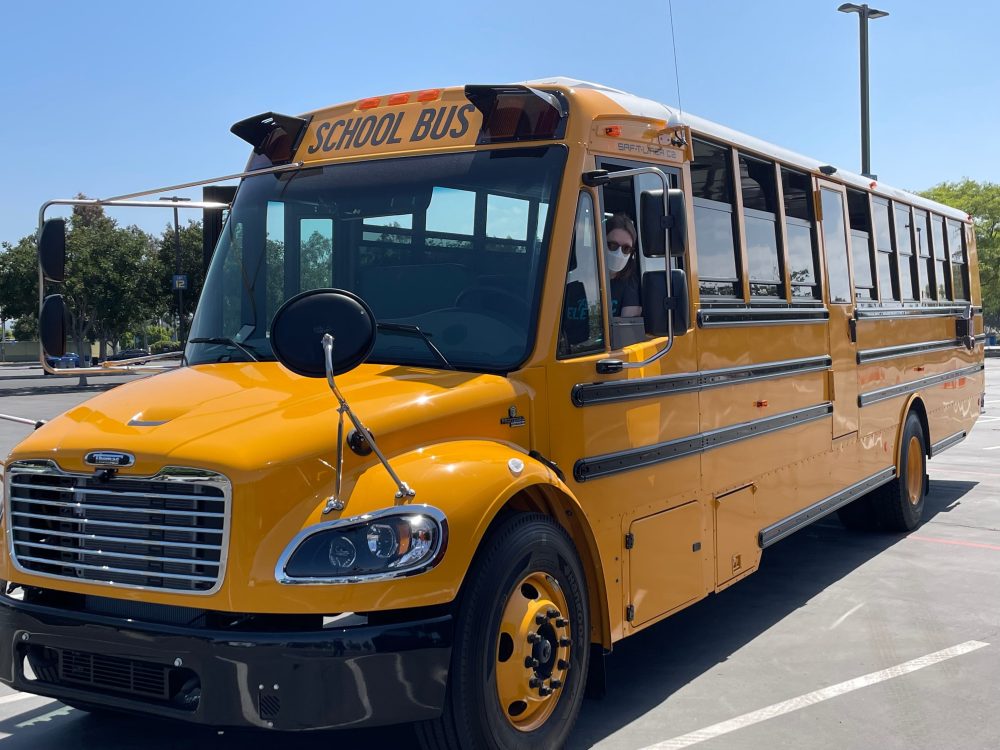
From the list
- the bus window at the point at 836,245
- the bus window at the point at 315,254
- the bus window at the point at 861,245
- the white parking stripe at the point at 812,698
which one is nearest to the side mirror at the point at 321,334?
the bus window at the point at 315,254

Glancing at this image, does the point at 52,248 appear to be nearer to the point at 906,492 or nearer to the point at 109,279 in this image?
the point at 906,492

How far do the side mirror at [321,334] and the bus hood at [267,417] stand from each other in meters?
0.18

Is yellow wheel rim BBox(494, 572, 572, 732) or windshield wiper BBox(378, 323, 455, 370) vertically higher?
windshield wiper BBox(378, 323, 455, 370)

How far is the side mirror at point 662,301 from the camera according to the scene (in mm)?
4414

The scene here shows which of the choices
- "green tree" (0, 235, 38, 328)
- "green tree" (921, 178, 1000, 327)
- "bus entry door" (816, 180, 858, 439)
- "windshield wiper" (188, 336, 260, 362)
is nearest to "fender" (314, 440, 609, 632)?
"windshield wiper" (188, 336, 260, 362)

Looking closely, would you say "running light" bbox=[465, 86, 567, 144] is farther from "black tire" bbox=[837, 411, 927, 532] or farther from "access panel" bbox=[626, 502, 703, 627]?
"black tire" bbox=[837, 411, 927, 532]

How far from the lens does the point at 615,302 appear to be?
465cm

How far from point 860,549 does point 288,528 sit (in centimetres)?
617

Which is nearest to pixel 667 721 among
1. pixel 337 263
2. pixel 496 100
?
pixel 337 263

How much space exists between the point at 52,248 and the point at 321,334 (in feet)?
5.79

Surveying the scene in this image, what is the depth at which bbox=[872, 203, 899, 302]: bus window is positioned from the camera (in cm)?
847

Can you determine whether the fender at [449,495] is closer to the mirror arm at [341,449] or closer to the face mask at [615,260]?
the mirror arm at [341,449]

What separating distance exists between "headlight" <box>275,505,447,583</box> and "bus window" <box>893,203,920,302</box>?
263 inches

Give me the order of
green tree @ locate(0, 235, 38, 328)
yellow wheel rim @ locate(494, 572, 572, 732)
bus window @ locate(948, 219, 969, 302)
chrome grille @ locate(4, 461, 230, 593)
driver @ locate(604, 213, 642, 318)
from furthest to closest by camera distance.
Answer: green tree @ locate(0, 235, 38, 328) → bus window @ locate(948, 219, 969, 302) → driver @ locate(604, 213, 642, 318) → yellow wheel rim @ locate(494, 572, 572, 732) → chrome grille @ locate(4, 461, 230, 593)
